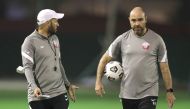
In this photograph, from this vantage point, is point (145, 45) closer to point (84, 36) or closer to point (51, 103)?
point (51, 103)

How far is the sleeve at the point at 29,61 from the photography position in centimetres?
1212

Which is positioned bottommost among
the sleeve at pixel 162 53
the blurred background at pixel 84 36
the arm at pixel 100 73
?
the blurred background at pixel 84 36

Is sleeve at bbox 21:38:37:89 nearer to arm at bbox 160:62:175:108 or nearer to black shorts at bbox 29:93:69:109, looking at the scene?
black shorts at bbox 29:93:69:109

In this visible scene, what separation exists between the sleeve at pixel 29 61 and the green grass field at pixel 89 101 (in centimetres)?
879

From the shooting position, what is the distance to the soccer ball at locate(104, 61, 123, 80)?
41.2 feet

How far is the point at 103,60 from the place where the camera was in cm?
1267

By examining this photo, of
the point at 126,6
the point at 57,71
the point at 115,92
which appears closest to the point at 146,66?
the point at 57,71

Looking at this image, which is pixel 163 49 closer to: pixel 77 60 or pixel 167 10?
pixel 77 60

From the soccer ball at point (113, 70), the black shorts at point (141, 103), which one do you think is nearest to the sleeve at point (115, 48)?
the soccer ball at point (113, 70)

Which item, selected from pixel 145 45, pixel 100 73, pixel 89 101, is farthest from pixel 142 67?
pixel 89 101

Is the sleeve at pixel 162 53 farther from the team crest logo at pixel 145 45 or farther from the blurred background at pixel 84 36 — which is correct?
the blurred background at pixel 84 36

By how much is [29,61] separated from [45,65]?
0.28 m

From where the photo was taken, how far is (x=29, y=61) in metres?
12.2

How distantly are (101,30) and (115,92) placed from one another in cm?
685
